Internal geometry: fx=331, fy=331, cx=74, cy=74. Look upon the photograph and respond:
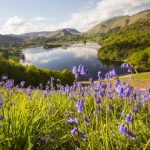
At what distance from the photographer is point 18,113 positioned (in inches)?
183

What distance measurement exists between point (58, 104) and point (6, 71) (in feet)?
146

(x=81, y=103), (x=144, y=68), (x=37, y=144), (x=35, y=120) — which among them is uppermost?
(x=81, y=103)

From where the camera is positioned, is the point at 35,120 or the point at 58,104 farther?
the point at 58,104

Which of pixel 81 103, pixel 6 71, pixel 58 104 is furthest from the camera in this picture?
pixel 6 71

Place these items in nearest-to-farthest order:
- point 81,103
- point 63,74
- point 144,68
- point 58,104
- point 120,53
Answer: point 81,103, point 58,104, point 63,74, point 144,68, point 120,53

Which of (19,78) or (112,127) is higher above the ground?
(112,127)

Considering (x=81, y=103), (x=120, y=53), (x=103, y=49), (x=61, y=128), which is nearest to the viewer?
(x=81, y=103)

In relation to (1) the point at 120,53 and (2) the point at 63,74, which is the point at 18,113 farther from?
(1) the point at 120,53

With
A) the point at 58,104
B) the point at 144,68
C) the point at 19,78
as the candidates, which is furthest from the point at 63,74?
the point at 58,104

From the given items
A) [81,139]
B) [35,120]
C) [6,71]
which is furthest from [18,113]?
[6,71]

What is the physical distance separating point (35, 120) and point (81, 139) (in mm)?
742

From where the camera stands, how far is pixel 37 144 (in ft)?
Result: 15.1

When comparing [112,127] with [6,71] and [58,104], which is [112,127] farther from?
[6,71]

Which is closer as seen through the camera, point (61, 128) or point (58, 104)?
point (61, 128)
